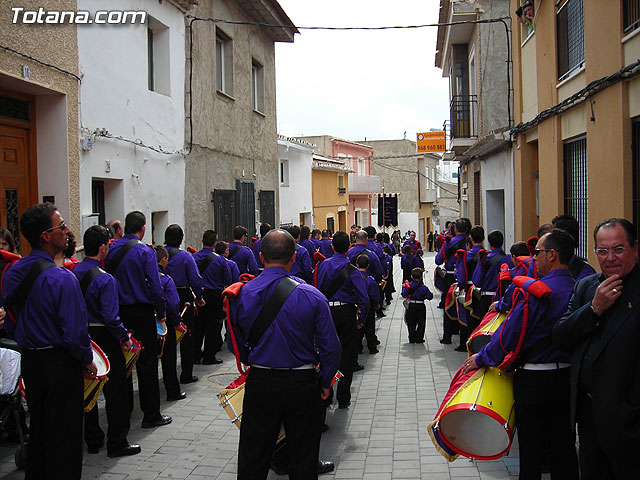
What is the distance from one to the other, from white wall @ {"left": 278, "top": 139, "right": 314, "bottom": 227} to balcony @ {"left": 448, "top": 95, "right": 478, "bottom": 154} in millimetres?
7098

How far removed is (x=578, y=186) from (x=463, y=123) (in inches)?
384

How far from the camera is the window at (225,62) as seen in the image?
573 inches

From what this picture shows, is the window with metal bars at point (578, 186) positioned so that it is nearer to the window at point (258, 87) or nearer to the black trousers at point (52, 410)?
the black trousers at point (52, 410)

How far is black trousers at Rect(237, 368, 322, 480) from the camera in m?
3.96

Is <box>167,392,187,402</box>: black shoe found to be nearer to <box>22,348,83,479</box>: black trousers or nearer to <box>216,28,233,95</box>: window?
<box>22,348,83,479</box>: black trousers

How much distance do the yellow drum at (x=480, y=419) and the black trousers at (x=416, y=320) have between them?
6173 mm

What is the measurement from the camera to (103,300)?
214 inches

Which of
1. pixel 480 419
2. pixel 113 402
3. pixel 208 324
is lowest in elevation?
pixel 113 402

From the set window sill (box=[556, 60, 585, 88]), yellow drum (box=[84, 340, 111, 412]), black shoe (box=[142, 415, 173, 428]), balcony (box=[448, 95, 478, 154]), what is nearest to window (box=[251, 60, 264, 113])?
balcony (box=[448, 95, 478, 154])

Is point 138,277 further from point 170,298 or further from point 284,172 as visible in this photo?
point 284,172

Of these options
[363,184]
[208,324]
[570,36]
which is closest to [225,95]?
[208,324]

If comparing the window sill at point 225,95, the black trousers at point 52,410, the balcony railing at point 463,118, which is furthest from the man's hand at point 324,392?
the balcony railing at point 463,118

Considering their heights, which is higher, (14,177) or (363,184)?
(363,184)

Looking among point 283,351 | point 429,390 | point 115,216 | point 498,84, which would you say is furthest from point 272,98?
point 283,351
